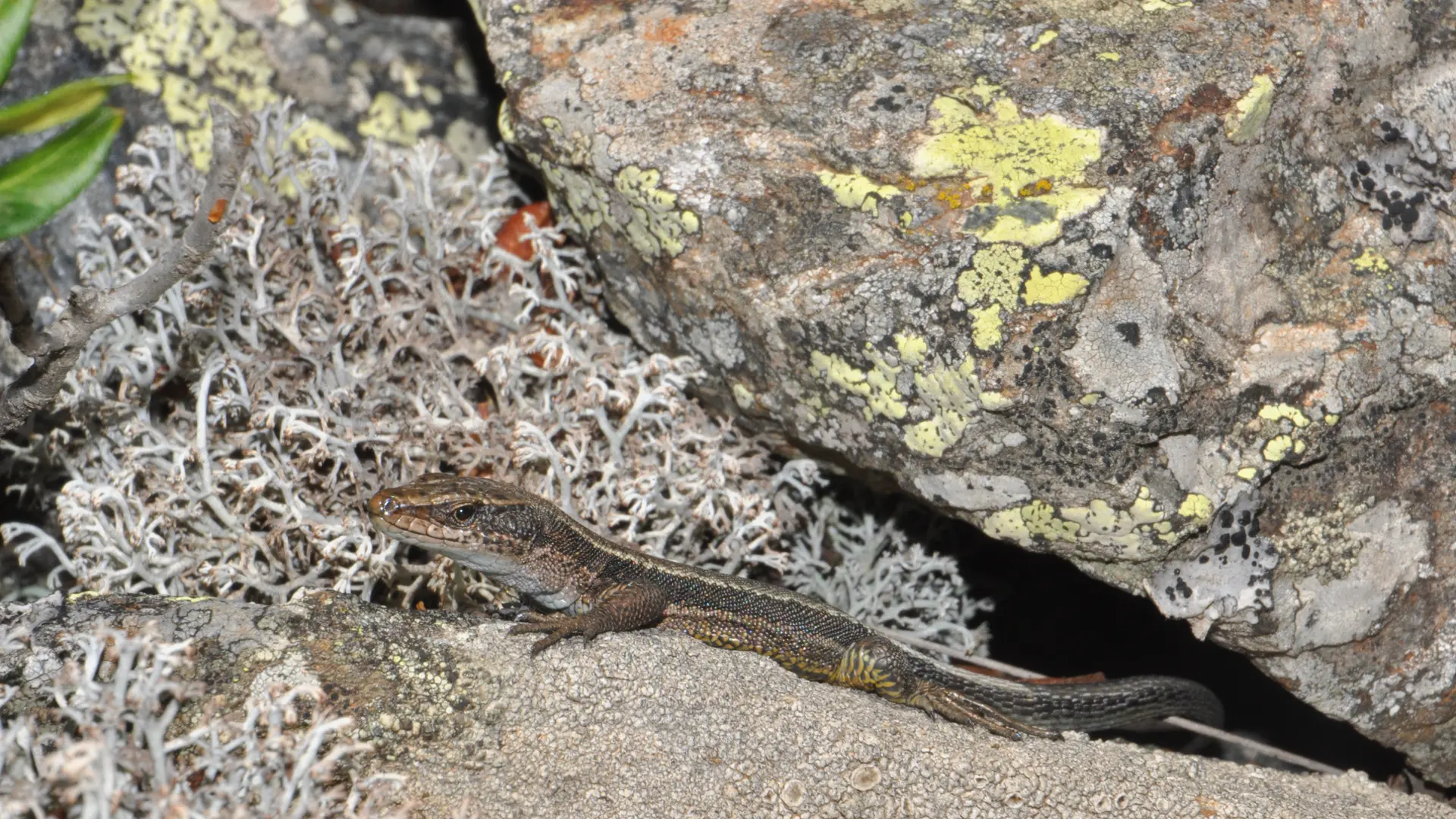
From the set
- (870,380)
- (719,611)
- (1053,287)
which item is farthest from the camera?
Result: (719,611)

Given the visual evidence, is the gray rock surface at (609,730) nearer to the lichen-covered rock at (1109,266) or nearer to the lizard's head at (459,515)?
the lizard's head at (459,515)

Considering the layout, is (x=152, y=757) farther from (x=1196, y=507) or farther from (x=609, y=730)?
(x=1196, y=507)

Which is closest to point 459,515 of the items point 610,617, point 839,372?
point 610,617

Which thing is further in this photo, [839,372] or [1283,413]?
[839,372]

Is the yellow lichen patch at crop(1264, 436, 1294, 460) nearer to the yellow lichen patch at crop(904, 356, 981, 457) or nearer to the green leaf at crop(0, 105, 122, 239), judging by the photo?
the yellow lichen patch at crop(904, 356, 981, 457)

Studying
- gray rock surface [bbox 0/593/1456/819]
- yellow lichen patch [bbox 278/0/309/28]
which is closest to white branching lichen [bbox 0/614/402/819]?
gray rock surface [bbox 0/593/1456/819]

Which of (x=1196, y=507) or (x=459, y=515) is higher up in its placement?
(x=459, y=515)

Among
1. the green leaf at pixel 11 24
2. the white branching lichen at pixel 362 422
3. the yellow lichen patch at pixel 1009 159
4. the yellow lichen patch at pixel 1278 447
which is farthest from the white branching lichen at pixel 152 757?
the yellow lichen patch at pixel 1278 447
